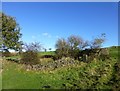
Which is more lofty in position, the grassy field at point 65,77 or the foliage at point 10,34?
the foliage at point 10,34

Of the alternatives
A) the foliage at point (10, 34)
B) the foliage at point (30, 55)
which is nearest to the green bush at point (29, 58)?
the foliage at point (30, 55)

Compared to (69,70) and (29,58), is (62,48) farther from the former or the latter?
(69,70)

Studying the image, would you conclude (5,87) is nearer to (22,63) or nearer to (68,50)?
(22,63)

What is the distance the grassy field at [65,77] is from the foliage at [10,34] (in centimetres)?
1415

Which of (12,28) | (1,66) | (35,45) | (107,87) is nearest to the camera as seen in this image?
(107,87)

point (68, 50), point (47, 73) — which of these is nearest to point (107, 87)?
point (47, 73)

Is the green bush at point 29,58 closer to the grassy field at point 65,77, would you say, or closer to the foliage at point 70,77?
the foliage at point 70,77

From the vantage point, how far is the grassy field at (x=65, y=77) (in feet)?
94.1

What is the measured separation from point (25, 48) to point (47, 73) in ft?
31.4

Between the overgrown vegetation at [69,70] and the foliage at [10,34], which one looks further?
the foliage at [10,34]

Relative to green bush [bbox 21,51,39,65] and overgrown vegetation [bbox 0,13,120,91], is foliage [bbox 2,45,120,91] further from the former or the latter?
green bush [bbox 21,51,39,65]

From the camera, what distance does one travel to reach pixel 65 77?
30969 millimetres

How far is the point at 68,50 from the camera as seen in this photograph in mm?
45312

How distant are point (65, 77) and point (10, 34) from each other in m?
21.9
